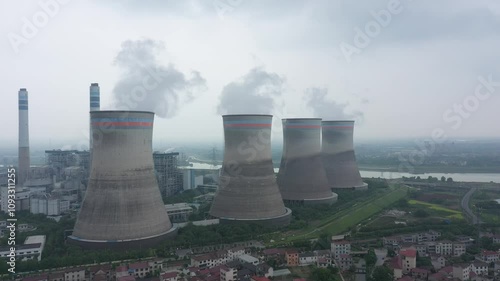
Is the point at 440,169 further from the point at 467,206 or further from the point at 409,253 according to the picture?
the point at 409,253

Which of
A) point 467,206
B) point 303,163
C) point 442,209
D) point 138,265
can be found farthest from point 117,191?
point 467,206

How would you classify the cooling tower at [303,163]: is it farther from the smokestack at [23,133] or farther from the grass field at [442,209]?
the smokestack at [23,133]

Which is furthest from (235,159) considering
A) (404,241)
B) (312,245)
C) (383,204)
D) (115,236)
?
(383,204)

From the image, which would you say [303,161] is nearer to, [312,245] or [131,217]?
[312,245]

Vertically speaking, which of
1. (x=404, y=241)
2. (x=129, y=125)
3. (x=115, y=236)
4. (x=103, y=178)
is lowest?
(x=404, y=241)

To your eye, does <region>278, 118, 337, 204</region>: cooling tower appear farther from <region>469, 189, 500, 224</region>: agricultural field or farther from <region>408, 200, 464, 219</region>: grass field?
<region>469, 189, 500, 224</region>: agricultural field

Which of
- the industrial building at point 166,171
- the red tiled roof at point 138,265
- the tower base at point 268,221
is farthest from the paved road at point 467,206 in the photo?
the industrial building at point 166,171
